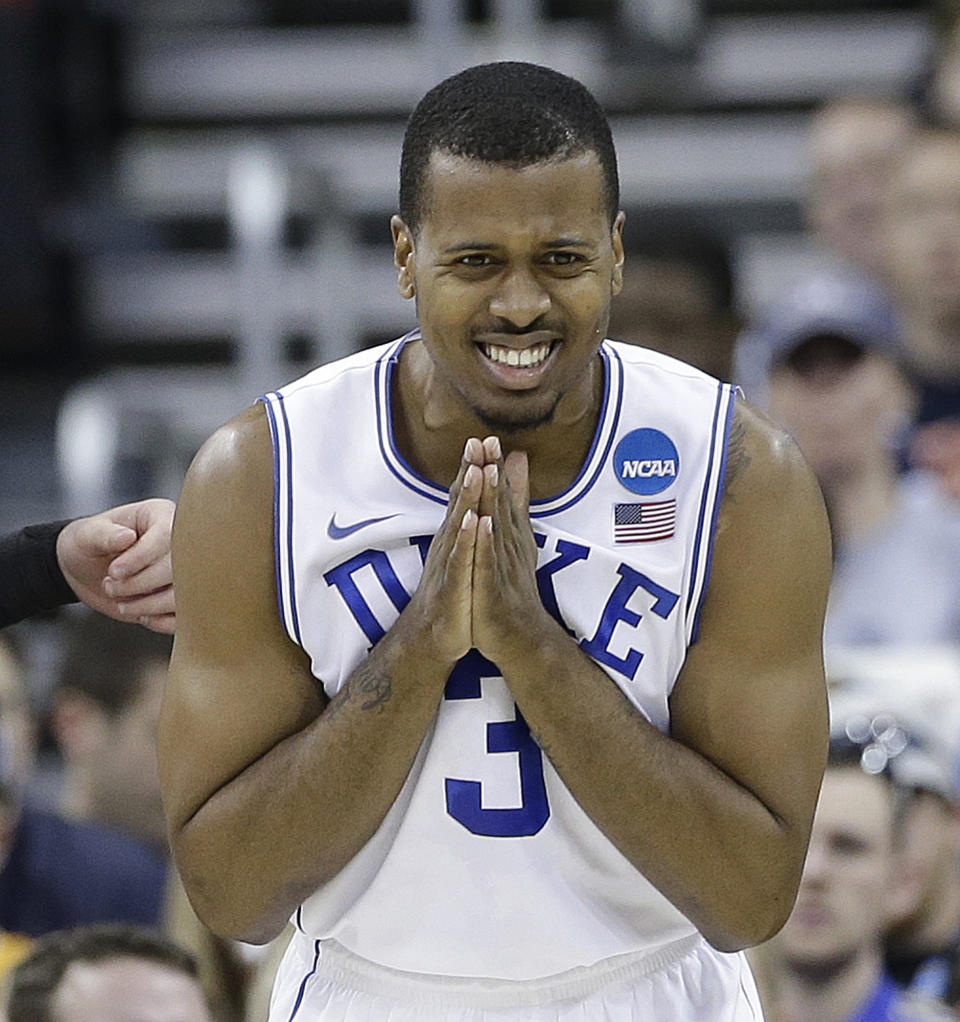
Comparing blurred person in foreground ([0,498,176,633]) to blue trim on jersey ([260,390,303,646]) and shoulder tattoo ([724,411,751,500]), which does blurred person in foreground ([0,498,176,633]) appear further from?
shoulder tattoo ([724,411,751,500])

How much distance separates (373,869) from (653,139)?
420 centimetres

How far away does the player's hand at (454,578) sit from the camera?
7.14 feet

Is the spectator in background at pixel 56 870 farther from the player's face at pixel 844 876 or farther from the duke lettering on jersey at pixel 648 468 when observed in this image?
the duke lettering on jersey at pixel 648 468

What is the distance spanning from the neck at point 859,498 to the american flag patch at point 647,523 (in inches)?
98.8

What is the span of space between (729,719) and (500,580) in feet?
1.07

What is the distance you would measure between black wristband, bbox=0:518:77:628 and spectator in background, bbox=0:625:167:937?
165 centimetres

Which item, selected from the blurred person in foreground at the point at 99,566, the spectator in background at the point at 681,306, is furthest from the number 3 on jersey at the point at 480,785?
the spectator in background at the point at 681,306

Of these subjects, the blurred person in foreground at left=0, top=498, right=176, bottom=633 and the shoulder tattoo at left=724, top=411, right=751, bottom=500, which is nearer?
the shoulder tattoo at left=724, top=411, right=751, bottom=500

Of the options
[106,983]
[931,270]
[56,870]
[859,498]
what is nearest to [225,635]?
[106,983]

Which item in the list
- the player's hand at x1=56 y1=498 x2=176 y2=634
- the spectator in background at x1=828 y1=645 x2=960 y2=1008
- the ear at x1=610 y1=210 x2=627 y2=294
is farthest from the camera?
the spectator in background at x1=828 y1=645 x2=960 y2=1008

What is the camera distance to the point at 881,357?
4.96 meters

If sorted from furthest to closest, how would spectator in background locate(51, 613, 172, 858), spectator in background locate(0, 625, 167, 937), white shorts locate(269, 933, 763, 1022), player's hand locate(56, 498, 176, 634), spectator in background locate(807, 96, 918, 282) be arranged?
spectator in background locate(807, 96, 918, 282) → spectator in background locate(51, 613, 172, 858) → spectator in background locate(0, 625, 167, 937) → player's hand locate(56, 498, 176, 634) → white shorts locate(269, 933, 763, 1022)

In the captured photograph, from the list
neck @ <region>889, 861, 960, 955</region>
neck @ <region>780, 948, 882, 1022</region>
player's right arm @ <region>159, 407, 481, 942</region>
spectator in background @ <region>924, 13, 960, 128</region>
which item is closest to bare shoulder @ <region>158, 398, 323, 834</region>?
player's right arm @ <region>159, 407, 481, 942</region>

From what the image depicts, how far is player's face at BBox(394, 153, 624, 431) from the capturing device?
2.14 meters
